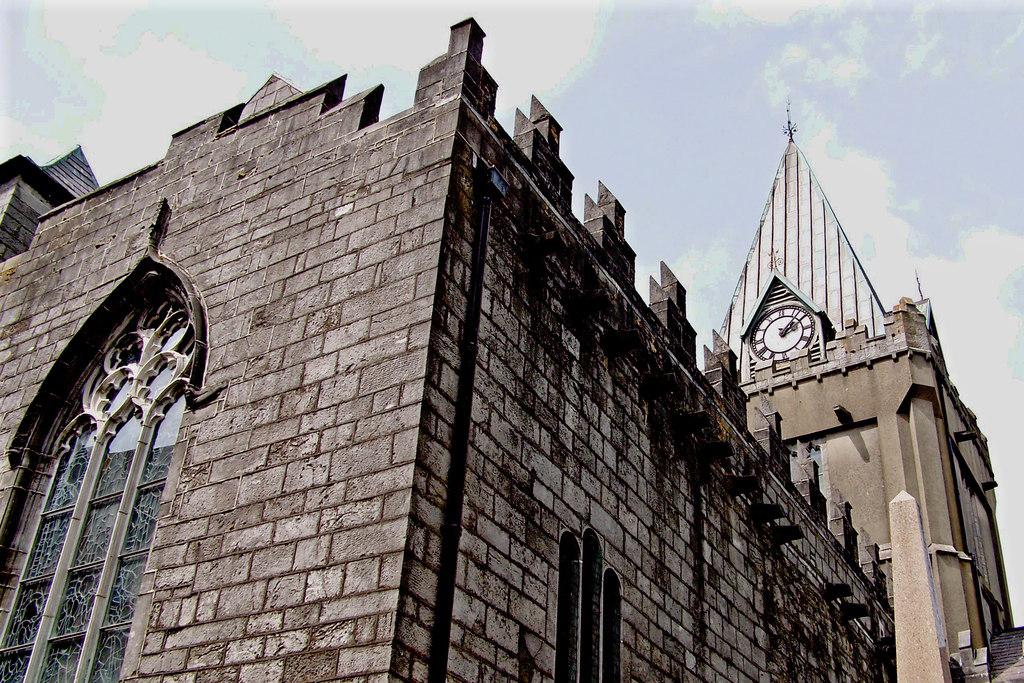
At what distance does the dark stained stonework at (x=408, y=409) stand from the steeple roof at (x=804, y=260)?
54.9ft

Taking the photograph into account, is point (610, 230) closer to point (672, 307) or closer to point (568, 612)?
point (672, 307)

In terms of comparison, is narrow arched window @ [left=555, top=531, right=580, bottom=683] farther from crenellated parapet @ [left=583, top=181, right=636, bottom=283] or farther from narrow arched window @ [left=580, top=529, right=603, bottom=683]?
crenellated parapet @ [left=583, top=181, right=636, bottom=283]

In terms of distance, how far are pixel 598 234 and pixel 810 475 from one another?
6.31 meters

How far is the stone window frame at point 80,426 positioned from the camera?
7.53 metres

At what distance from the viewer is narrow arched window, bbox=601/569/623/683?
8.05 metres

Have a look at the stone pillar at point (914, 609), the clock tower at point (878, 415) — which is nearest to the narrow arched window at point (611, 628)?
the stone pillar at point (914, 609)

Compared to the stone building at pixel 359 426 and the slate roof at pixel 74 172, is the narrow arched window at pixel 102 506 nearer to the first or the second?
the stone building at pixel 359 426

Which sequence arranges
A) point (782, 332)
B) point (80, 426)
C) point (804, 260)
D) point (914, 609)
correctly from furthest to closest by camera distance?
point (804, 260)
point (782, 332)
point (914, 609)
point (80, 426)

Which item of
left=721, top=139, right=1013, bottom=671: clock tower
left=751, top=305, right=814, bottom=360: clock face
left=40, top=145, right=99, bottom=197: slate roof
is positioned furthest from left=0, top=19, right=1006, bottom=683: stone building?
left=751, top=305, right=814, bottom=360: clock face

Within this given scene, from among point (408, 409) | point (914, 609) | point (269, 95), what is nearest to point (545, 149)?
point (269, 95)

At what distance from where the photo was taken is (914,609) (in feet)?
30.1

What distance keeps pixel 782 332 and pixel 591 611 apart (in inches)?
782

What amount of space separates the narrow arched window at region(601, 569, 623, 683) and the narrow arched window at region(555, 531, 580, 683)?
0.43m

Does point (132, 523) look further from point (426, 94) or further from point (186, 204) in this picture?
point (426, 94)
